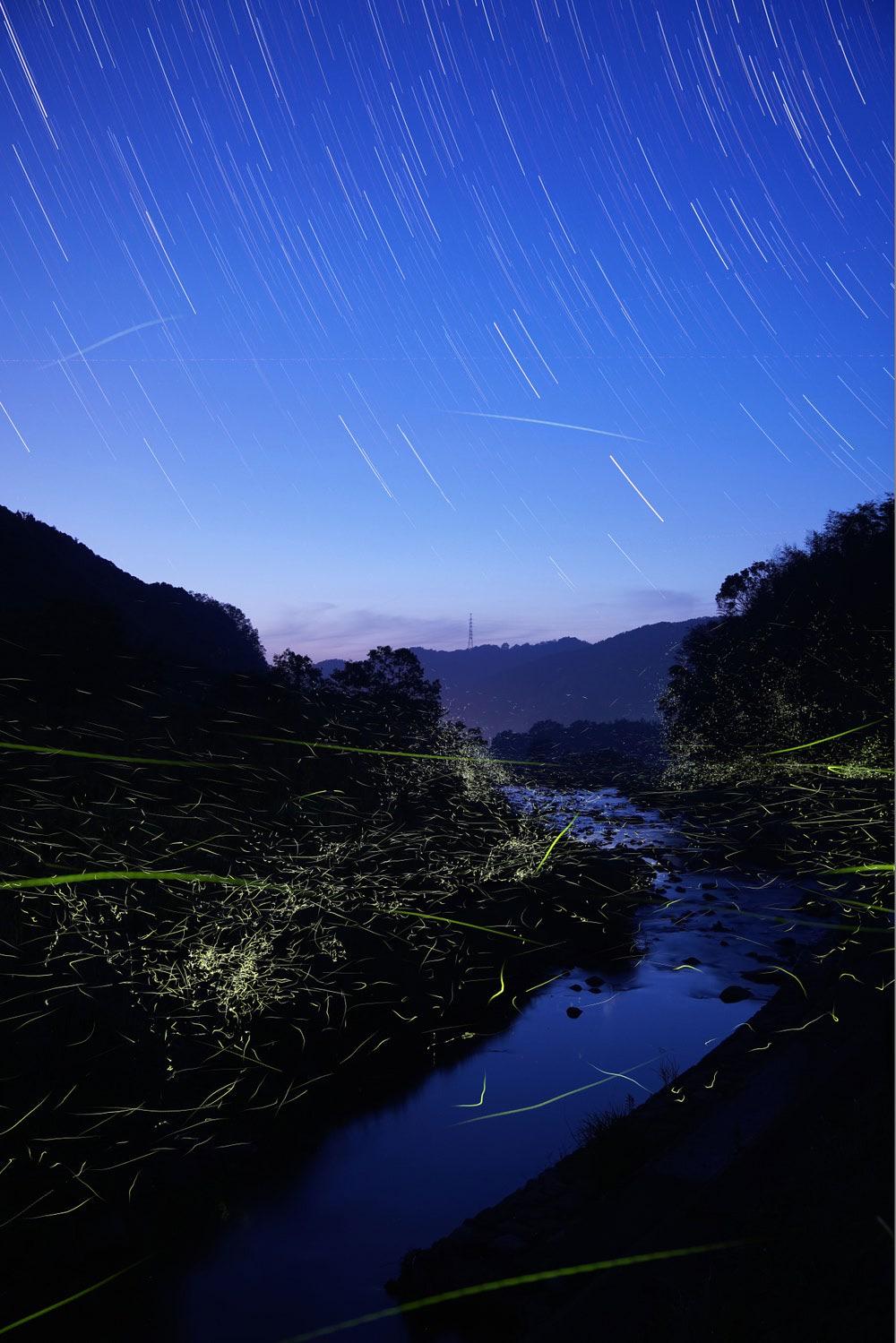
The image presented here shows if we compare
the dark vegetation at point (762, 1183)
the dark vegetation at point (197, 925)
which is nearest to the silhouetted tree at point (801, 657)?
the dark vegetation at point (762, 1183)

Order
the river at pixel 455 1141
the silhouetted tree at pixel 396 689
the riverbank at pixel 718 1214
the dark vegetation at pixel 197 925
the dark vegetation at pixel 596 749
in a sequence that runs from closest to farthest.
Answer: the riverbank at pixel 718 1214 → the river at pixel 455 1141 → the dark vegetation at pixel 197 925 → the silhouetted tree at pixel 396 689 → the dark vegetation at pixel 596 749

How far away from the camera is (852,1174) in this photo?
10734mm

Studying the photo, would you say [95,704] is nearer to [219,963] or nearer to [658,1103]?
[219,963]

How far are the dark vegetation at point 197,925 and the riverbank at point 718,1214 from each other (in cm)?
614

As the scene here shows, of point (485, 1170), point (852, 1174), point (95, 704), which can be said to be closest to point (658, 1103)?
point (485, 1170)

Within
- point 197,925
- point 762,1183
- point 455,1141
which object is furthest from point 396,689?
point 762,1183

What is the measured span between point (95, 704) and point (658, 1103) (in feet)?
87.0

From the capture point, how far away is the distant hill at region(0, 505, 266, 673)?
38875 millimetres

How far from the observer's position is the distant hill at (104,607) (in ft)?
128

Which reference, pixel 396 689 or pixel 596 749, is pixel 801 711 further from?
pixel 596 749

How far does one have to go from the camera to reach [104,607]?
136 feet

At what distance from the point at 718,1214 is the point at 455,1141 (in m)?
7.95

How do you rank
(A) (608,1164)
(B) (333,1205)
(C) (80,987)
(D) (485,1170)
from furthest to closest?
(C) (80,987) → (D) (485,1170) → (B) (333,1205) → (A) (608,1164)

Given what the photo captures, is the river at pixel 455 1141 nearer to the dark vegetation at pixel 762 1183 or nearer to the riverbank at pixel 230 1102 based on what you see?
the riverbank at pixel 230 1102
